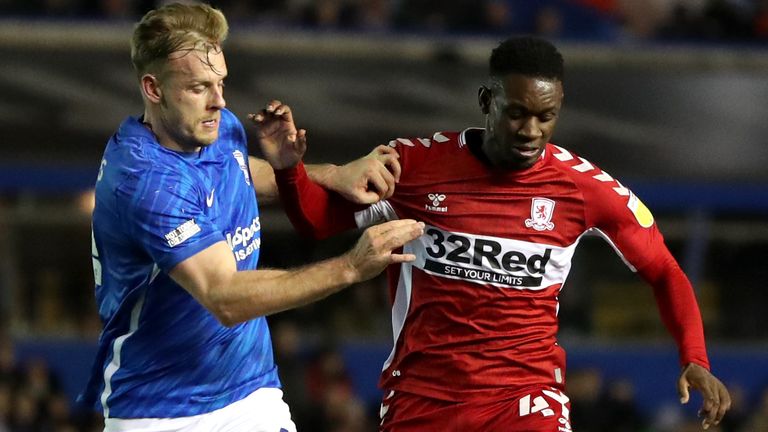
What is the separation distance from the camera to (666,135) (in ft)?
53.1

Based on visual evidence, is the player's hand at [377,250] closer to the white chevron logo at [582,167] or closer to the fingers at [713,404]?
the white chevron logo at [582,167]

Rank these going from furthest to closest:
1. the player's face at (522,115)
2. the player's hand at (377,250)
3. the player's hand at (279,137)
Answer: the player's hand at (279,137) → the player's face at (522,115) → the player's hand at (377,250)

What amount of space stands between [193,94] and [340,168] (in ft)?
3.25

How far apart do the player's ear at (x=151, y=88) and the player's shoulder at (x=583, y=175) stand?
1.78 m

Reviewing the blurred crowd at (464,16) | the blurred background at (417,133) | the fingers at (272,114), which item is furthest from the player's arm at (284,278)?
the blurred crowd at (464,16)

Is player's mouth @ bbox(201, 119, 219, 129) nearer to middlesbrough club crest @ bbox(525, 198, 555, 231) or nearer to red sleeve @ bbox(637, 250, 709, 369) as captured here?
middlesbrough club crest @ bbox(525, 198, 555, 231)

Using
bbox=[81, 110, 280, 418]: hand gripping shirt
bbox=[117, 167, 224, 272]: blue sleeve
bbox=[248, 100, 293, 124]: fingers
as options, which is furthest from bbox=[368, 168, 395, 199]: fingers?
bbox=[117, 167, 224, 272]: blue sleeve

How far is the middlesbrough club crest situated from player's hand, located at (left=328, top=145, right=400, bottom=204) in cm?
60

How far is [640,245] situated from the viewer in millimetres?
6031

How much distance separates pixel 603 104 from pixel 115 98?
Result: 18.2 feet

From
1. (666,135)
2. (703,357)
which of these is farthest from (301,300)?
(666,135)

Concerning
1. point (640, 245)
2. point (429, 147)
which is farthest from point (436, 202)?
point (640, 245)

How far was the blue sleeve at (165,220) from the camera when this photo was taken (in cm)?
513

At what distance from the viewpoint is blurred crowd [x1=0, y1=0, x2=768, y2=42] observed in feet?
50.1
